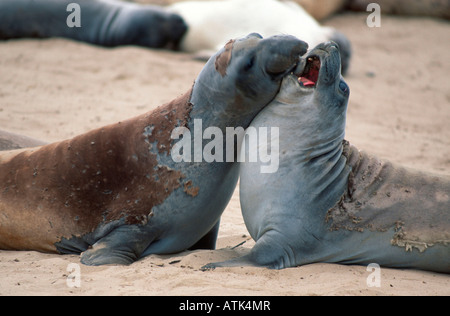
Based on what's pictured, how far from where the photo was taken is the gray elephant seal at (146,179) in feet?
12.3

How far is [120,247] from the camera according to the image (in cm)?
377

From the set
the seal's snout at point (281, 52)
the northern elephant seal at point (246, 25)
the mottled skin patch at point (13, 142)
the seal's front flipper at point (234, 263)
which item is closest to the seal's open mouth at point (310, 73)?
the seal's snout at point (281, 52)

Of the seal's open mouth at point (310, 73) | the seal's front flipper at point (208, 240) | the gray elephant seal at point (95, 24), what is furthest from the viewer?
the gray elephant seal at point (95, 24)

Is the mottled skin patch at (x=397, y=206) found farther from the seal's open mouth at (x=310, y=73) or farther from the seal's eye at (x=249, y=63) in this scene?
the seal's eye at (x=249, y=63)

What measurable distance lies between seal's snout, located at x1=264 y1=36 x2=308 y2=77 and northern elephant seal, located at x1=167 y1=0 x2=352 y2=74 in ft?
18.2

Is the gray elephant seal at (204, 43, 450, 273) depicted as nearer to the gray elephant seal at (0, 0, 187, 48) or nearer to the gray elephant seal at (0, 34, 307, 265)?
the gray elephant seal at (0, 34, 307, 265)

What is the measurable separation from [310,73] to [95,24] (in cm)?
651

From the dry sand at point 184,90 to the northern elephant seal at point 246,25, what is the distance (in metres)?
0.50

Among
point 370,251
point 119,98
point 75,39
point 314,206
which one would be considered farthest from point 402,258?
point 75,39

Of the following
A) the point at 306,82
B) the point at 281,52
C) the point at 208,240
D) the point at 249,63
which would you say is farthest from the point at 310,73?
the point at 208,240

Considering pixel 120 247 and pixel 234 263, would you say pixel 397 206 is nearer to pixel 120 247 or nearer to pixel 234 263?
pixel 234 263

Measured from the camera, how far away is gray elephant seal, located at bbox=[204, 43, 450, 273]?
3725 millimetres

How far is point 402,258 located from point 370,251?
0.62 feet

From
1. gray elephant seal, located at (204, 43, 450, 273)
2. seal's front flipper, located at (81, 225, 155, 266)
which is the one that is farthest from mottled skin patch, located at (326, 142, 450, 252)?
seal's front flipper, located at (81, 225, 155, 266)
